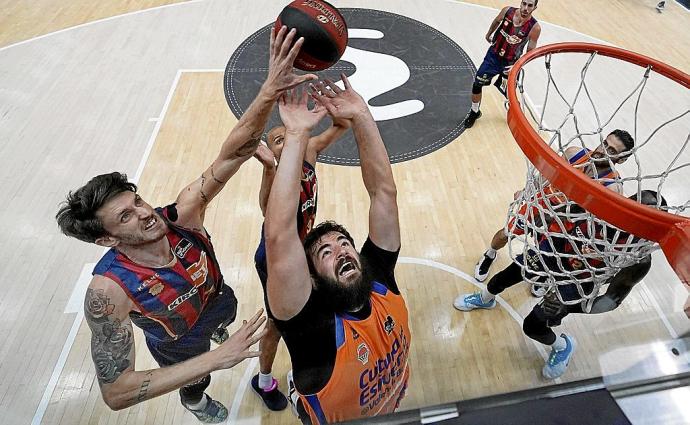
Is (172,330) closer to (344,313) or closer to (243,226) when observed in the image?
(344,313)

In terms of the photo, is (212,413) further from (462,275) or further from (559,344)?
(559,344)

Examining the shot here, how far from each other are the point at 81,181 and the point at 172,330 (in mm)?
2774

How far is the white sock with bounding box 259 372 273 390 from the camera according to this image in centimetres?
273

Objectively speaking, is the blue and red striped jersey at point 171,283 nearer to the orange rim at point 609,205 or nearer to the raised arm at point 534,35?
the orange rim at point 609,205

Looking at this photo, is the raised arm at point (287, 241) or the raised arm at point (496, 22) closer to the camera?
the raised arm at point (287, 241)

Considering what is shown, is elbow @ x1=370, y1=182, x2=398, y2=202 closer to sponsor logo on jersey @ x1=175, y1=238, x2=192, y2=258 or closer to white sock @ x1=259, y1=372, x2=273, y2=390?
sponsor logo on jersey @ x1=175, y1=238, x2=192, y2=258

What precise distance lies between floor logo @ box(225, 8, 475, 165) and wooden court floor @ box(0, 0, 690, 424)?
195 mm

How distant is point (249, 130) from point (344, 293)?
2.59ft

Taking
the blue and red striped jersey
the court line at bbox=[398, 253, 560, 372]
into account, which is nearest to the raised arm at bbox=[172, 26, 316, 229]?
the blue and red striped jersey

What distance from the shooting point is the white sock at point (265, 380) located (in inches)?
107

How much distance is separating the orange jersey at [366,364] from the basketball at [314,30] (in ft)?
3.33

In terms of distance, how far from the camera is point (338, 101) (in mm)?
1966

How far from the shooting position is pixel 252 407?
9.32 feet

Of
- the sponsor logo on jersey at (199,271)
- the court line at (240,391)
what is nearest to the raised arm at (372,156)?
the sponsor logo on jersey at (199,271)
